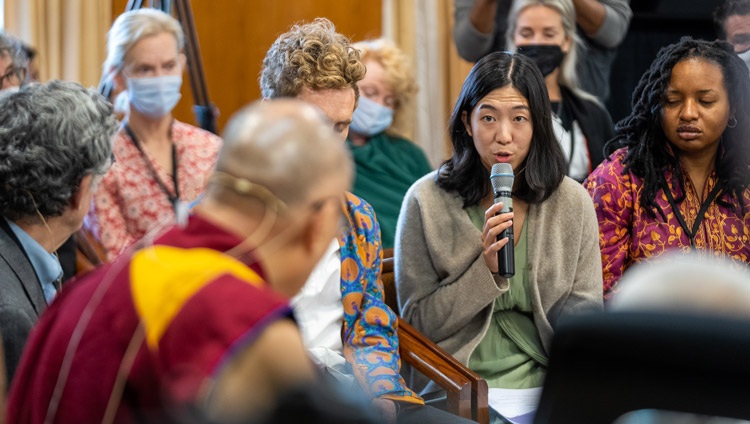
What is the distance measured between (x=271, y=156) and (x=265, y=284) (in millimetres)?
187

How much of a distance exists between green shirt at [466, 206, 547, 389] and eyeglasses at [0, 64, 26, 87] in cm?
179

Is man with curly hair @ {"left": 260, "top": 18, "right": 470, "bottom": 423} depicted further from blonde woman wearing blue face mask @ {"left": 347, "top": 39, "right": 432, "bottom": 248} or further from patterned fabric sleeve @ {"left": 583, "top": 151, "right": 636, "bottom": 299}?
blonde woman wearing blue face mask @ {"left": 347, "top": 39, "right": 432, "bottom": 248}

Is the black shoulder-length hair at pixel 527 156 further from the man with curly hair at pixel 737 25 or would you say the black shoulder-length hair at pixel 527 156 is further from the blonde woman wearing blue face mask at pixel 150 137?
the man with curly hair at pixel 737 25

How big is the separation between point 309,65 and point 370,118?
1.65 metres

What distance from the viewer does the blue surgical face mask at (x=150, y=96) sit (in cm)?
351

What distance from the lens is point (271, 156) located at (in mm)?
1584

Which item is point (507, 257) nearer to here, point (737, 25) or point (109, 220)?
point (109, 220)

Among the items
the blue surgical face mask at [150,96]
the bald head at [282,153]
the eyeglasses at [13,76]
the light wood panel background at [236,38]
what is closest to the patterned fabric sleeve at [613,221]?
the blue surgical face mask at [150,96]

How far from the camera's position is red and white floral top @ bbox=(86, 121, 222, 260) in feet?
10.6

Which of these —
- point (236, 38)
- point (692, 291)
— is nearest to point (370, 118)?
point (236, 38)

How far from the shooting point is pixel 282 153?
1.59m

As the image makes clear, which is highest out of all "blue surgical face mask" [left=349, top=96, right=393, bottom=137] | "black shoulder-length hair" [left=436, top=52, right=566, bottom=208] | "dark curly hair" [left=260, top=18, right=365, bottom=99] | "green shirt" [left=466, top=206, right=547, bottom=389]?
"dark curly hair" [left=260, top=18, right=365, bottom=99]

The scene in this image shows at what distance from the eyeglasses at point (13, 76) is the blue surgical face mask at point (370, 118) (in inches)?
52.7

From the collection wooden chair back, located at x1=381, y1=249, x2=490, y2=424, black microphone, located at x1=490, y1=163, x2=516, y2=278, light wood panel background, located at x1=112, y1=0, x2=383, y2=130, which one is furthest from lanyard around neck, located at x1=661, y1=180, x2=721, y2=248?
light wood panel background, located at x1=112, y1=0, x2=383, y2=130
